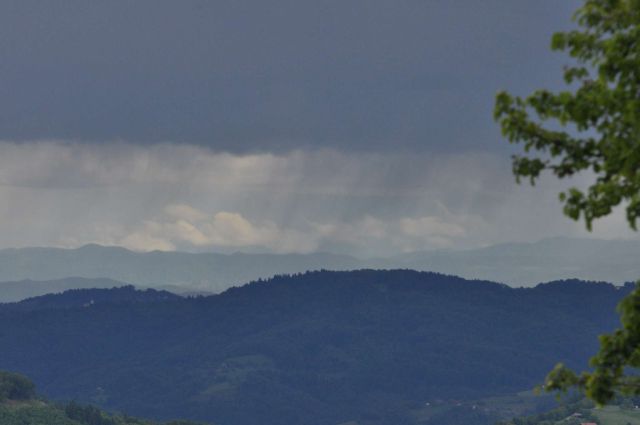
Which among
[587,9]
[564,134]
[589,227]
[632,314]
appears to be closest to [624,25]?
[587,9]

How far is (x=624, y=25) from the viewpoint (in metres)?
36.1

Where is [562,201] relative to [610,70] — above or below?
below

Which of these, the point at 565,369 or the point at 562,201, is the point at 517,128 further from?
the point at 565,369

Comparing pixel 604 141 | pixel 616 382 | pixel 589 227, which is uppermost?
pixel 604 141

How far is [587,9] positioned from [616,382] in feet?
35.5

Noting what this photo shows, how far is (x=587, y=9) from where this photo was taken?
3647 centimetres

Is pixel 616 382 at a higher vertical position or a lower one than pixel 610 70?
lower

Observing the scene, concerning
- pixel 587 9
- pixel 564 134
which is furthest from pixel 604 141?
pixel 587 9

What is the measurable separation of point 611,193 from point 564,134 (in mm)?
2511

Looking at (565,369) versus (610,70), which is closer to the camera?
(610,70)

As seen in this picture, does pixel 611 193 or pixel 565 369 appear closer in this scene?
pixel 611 193

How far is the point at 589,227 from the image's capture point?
A: 118 ft

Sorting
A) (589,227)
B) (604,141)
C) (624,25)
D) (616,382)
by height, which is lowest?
(616,382)

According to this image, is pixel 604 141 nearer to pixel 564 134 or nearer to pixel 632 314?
pixel 564 134
